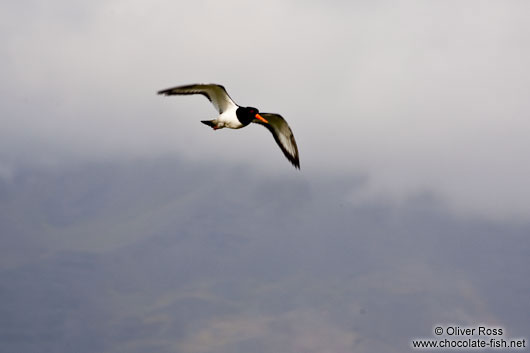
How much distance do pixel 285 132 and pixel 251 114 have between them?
255 centimetres

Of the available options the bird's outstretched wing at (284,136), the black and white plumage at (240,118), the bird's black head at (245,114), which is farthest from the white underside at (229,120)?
the bird's outstretched wing at (284,136)

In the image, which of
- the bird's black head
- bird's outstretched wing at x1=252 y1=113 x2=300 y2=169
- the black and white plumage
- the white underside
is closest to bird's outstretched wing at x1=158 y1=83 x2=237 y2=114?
the black and white plumage

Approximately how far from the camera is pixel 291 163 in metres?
29.5

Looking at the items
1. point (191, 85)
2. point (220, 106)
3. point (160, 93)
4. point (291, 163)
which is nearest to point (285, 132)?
point (291, 163)

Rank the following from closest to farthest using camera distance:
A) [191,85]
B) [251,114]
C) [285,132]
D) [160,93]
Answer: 1. [160,93]
2. [191,85]
3. [251,114]
4. [285,132]

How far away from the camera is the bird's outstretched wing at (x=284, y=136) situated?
29.9m

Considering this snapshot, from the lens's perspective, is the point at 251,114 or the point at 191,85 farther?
the point at 251,114

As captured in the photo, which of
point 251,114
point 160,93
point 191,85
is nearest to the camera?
point 160,93

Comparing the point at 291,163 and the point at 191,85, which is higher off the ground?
the point at 191,85

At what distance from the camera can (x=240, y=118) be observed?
91.6 feet

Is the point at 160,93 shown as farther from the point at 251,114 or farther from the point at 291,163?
the point at 291,163

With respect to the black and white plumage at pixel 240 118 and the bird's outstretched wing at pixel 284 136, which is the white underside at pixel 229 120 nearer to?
the black and white plumage at pixel 240 118

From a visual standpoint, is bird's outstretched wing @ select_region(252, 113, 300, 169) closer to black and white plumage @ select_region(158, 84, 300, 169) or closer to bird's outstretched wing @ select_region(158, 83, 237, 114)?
black and white plumage @ select_region(158, 84, 300, 169)

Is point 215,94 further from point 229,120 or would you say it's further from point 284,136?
point 284,136
